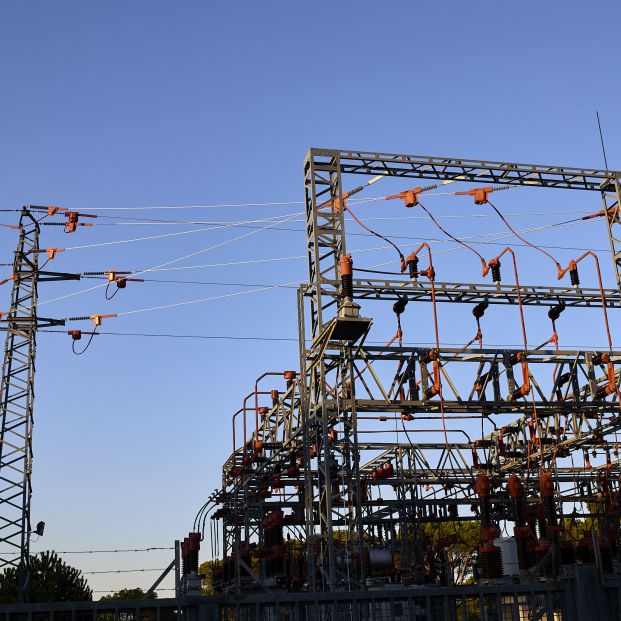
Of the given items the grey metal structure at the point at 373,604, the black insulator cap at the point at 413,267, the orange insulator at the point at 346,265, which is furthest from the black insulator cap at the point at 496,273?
the grey metal structure at the point at 373,604

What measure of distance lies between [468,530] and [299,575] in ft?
132

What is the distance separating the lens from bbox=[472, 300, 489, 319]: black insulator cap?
85.5 feet

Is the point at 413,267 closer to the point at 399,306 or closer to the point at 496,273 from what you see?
the point at 399,306

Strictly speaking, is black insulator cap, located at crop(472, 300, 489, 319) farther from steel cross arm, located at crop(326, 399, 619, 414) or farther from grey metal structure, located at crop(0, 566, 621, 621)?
grey metal structure, located at crop(0, 566, 621, 621)

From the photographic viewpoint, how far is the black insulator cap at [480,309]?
85.5ft

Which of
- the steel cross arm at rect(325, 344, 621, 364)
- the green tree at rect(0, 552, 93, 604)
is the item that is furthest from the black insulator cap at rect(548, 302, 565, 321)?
the green tree at rect(0, 552, 93, 604)

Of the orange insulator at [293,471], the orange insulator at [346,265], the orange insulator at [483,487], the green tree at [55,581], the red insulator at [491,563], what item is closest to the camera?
the red insulator at [491,563]

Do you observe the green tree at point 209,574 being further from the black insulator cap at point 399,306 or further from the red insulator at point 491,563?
the black insulator cap at point 399,306

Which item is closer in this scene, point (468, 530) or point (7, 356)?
point (7, 356)

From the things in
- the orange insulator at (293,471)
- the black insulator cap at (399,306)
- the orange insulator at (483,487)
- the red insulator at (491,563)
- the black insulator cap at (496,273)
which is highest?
the black insulator cap at (496,273)

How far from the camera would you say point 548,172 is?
27.4 metres

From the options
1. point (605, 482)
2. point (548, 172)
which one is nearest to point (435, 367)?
point (548, 172)

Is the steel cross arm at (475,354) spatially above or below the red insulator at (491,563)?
above

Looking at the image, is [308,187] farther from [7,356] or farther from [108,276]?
[7,356]
